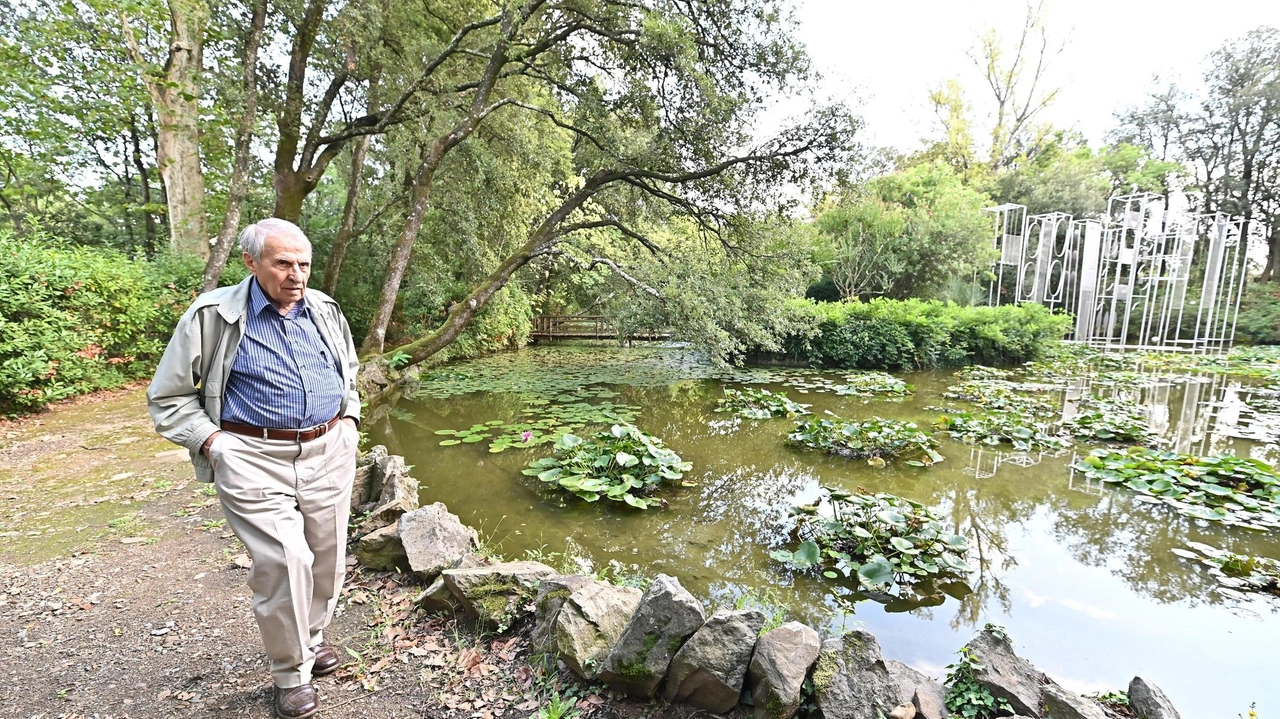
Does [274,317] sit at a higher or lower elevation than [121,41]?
lower

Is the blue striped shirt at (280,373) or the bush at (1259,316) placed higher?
the blue striped shirt at (280,373)

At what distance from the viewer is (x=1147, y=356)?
13.6m

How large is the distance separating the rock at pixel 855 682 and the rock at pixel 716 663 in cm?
25

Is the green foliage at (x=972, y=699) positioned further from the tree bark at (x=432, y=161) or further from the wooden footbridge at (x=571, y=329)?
the wooden footbridge at (x=571, y=329)

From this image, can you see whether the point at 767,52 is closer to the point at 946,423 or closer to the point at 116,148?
the point at 946,423

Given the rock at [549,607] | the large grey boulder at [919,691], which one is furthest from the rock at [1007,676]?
the rock at [549,607]

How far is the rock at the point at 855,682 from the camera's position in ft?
5.72

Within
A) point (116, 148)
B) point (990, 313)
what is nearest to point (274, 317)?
point (990, 313)

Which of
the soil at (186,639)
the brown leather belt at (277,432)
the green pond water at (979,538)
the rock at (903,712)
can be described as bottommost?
the green pond water at (979,538)

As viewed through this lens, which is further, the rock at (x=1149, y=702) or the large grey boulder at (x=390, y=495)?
the large grey boulder at (x=390, y=495)

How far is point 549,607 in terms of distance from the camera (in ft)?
7.32

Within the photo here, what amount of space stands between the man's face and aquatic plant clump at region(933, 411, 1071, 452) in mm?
6582

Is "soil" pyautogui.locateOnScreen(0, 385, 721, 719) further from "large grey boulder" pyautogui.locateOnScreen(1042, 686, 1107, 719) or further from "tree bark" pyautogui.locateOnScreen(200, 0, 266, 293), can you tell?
"tree bark" pyautogui.locateOnScreen(200, 0, 266, 293)

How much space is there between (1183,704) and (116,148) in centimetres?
2088
